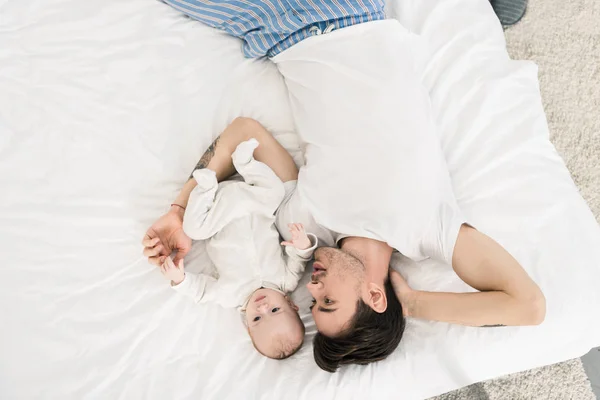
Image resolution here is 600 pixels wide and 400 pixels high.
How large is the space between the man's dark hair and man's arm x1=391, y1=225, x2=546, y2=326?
7cm

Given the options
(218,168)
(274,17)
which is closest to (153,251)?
(218,168)

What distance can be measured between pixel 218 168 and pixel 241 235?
0.59 ft

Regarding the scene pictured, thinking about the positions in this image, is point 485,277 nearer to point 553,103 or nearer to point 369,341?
point 369,341

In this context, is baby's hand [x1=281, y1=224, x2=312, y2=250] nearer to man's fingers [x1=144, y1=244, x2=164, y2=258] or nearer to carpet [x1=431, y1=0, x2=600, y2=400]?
man's fingers [x1=144, y1=244, x2=164, y2=258]

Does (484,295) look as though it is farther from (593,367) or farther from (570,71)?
(570,71)

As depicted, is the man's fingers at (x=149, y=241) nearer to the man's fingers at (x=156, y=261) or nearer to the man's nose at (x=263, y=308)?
the man's fingers at (x=156, y=261)

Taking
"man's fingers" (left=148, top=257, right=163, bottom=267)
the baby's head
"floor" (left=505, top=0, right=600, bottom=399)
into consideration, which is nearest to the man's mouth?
the baby's head

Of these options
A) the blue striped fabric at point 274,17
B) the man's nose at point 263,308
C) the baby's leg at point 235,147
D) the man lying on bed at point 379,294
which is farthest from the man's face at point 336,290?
the blue striped fabric at point 274,17

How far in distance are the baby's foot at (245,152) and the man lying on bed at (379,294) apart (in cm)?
18

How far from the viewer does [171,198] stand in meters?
1.19

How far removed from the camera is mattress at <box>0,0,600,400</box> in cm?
104

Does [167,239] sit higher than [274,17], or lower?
lower

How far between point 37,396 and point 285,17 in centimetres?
102

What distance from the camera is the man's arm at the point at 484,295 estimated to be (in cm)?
98
